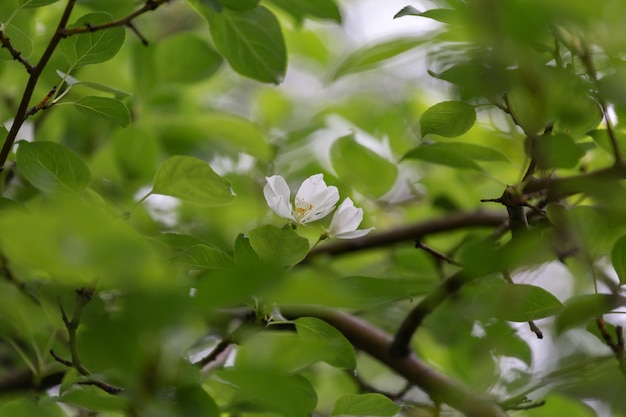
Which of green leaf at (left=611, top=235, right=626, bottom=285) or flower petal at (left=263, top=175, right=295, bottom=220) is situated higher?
flower petal at (left=263, top=175, right=295, bottom=220)

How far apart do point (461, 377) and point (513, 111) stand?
0.37 metres

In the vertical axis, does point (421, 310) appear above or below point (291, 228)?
below

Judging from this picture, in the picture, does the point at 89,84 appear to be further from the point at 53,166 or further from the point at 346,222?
the point at 346,222

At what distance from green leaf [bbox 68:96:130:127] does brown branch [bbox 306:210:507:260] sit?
0.37 metres

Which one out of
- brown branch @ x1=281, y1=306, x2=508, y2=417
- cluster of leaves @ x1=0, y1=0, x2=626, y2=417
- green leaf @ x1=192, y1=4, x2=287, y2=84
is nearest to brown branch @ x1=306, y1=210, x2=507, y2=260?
cluster of leaves @ x1=0, y1=0, x2=626, y2=417

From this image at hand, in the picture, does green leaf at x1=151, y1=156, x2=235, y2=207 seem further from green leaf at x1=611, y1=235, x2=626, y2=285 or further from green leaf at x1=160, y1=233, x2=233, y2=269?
green leaf at x1=611, y1=235, x2=626, y2=285

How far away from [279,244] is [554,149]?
208mm

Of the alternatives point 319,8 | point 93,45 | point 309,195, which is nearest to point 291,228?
point 309,195

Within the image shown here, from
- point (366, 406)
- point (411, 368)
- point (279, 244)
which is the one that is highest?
point (279, 244)

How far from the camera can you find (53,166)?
1.74 ft

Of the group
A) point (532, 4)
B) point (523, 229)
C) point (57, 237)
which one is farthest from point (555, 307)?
point (57, 237)

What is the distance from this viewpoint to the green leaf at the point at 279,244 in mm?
428

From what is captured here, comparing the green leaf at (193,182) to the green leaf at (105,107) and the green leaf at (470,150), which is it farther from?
the green leaf at (470,150)

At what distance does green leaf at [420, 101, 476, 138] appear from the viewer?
51cm
